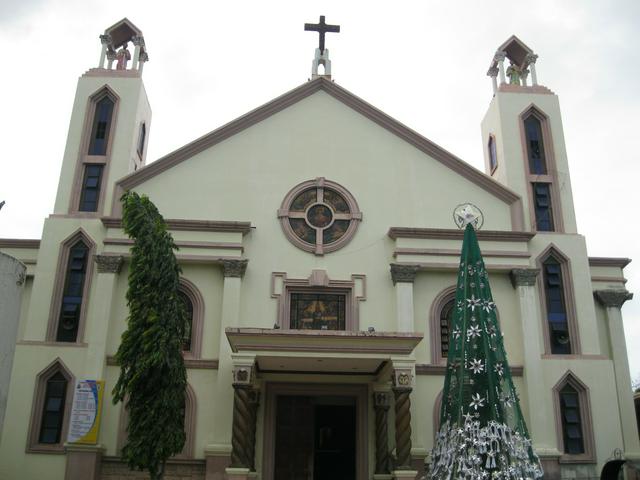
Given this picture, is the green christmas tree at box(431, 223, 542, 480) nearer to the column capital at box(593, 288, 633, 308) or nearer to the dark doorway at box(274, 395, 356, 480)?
the dark doorway at box(274, 395, 356, 480)

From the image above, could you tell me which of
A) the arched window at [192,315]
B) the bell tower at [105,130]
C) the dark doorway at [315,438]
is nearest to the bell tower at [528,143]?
the dark doorway at [315,438]

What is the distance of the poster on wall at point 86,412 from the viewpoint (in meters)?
16.0

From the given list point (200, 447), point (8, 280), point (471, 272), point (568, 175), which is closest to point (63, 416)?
point (200, 447)

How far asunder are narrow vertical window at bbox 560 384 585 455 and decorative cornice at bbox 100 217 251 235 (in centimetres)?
920

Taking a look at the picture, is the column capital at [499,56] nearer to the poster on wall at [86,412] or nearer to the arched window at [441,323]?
the arched window at [441,323]

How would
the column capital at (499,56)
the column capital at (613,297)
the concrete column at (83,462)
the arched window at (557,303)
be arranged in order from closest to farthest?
the concrete column at (83,462) → the arched window at (557,303) → the column capital at (613,297) → the column capital at (499,56)

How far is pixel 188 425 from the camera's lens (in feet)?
53.8

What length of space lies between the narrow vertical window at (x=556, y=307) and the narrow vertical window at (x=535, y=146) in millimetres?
2835

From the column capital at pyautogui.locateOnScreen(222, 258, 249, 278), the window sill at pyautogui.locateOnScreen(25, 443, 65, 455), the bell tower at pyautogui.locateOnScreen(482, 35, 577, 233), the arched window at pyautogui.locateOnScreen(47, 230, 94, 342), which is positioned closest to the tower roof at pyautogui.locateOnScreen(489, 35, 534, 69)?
the bell tower at pyautogui.locateOnScreen(482, 35, 577, 233)

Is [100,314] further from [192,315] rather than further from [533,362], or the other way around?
[533,362]

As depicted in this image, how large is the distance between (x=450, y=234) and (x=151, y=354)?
28.3 feet

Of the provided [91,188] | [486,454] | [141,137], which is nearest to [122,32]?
[141,137]

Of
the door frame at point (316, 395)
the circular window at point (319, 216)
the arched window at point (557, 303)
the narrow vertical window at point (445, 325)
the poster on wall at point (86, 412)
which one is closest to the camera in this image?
the poster on wall at point (86, 412)

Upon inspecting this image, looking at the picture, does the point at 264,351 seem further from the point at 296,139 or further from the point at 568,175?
the point at 568,175
